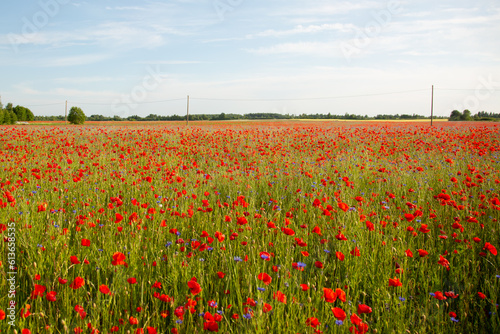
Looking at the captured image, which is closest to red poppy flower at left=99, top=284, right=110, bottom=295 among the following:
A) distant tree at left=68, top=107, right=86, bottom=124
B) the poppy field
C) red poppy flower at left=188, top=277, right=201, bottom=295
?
the poppy field

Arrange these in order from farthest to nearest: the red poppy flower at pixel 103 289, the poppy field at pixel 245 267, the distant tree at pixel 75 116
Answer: the distant tree at pixel 75 116
the poppy field at pixel 245 267
the red poppy flower at pixel 103 289

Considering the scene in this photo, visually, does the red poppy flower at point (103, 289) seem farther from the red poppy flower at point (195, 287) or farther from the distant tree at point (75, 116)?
the distant tree at point (75, 116)

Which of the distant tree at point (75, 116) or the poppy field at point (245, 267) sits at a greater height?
the distant tree at point (75, 116)

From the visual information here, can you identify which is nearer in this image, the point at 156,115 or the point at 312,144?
the point at 312,144

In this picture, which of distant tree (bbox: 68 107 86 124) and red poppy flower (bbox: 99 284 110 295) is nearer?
red poppy flower (bbox: 99 284 110 295)

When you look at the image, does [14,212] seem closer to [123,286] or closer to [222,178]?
[123,286]

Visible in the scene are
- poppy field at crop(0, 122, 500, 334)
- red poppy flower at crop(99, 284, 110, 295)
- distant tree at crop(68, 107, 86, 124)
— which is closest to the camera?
red poppy flower at crop(99, 284, 110, 295)

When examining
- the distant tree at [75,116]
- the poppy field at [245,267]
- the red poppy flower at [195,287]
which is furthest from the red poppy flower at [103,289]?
the distant tree at [75,116]

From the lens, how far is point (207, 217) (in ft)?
12.4

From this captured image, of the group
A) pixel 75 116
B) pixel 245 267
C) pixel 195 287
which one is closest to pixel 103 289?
pixel 195 287

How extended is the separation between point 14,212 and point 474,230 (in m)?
5.15

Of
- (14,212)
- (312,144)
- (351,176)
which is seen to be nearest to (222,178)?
(351,176)

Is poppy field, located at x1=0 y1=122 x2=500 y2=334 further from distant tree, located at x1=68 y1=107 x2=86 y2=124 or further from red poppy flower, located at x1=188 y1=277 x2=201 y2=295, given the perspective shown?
distant tree, located at x1=68 y1=107 x2=86 y2=124

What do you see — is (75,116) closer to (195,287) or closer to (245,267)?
(245,267)
